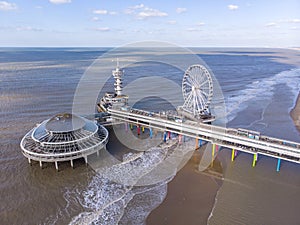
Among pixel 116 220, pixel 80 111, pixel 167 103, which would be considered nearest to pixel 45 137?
pixel 116 220

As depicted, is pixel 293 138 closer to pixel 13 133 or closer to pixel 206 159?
pixel 206 159

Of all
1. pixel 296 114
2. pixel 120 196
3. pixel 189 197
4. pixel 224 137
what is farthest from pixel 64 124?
pixel 296 114

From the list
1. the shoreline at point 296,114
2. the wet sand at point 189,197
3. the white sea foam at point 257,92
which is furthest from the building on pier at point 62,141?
the shoreline at point 296,114

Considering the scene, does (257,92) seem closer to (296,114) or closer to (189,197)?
(296,114)

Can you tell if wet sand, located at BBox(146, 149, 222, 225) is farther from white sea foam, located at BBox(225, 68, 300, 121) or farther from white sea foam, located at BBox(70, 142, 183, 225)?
white sea foam, located at BBox(225, 68, 300, 121)

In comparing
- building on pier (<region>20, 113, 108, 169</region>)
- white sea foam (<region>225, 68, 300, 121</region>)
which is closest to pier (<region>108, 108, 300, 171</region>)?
building on pier (<region>20, 113, 108, 169</region>)
